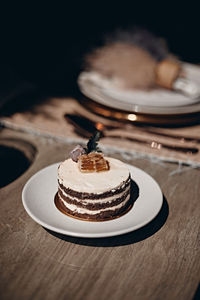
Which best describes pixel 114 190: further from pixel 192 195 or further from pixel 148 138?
pixel 148 138

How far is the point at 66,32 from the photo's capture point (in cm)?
301

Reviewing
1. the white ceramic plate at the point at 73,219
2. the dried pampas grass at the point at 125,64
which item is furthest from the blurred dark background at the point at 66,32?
the white ceramic plate at the point at 73,219

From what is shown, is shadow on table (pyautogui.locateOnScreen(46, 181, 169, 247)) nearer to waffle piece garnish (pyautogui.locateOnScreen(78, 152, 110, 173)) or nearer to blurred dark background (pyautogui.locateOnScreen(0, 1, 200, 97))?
waffle piece garnish (pyautogui.locateOnScreen(78, 152, 110, 173))

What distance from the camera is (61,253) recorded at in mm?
896

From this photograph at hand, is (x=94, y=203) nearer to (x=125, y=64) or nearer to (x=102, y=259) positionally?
(x=102, y=259)

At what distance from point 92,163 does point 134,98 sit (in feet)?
2.66

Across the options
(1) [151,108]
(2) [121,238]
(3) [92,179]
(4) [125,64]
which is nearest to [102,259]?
(2) [121,238]

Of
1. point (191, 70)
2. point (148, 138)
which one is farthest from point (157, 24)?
point (148, 138)

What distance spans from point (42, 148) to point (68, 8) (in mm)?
2119

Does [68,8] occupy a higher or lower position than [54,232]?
higher

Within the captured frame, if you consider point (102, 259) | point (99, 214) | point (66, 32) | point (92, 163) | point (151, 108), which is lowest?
point (102, 259)

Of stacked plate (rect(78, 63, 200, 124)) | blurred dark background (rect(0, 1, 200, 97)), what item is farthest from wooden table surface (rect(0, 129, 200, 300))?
blurred dark background (rect(0, 1, 200, 97))

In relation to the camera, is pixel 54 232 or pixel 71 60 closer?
pixel 54 232

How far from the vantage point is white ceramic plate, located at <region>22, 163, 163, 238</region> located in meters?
0.90
